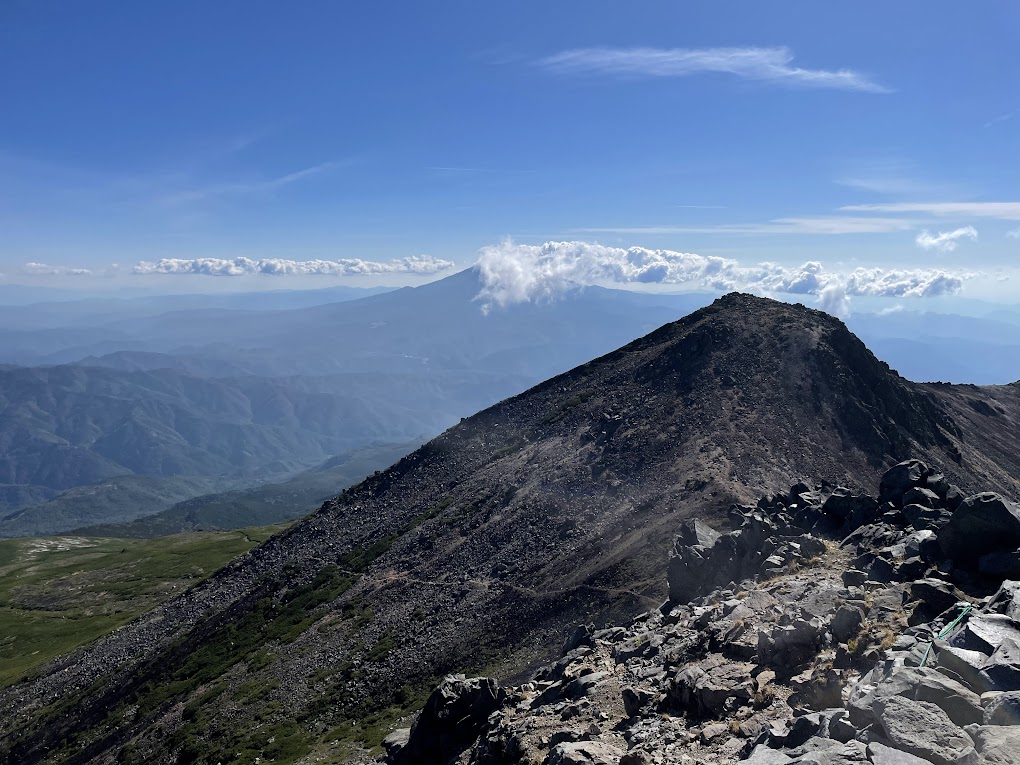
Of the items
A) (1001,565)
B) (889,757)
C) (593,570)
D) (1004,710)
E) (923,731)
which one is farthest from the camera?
(593,570)

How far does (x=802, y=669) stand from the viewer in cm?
2331

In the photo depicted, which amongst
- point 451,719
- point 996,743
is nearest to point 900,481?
point 996,743

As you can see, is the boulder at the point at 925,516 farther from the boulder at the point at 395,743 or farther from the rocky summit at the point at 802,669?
the boulder at the point at 395,743

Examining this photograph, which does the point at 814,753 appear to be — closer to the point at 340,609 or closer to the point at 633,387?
the point at 340,609

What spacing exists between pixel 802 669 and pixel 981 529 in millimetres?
12462

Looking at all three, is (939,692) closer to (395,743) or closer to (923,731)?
(923,731)

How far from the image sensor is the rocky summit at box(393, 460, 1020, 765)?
16719 mm

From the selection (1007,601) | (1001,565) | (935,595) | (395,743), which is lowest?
(395,743)

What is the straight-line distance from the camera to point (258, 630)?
7575 centimetres

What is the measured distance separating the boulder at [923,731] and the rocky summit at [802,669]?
0.04 meters

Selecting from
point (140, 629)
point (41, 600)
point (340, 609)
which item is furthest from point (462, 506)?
point (41, 600)

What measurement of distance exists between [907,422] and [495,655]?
7407 centimetres

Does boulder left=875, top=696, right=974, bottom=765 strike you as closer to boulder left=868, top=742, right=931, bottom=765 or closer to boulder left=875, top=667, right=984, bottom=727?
boulder left=868, top=742, right=931, bottom=765

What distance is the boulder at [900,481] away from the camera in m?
43.1
